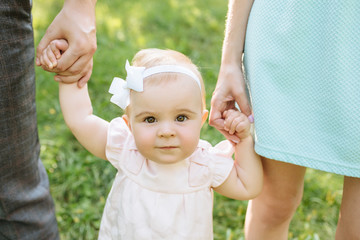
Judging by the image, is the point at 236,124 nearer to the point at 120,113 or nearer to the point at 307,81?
the point at 307,81

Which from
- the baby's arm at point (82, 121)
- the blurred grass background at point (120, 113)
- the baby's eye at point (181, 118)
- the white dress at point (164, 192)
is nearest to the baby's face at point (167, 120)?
the baby's eye at point (181, 118)

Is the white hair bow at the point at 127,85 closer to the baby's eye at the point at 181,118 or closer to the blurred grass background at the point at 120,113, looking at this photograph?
the baby's eye at the point at 181,118

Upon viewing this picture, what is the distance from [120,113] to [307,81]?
2.26 m

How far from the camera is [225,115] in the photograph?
1799 mm

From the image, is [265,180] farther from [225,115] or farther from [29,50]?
[29,50]

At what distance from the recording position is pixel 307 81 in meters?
1.62

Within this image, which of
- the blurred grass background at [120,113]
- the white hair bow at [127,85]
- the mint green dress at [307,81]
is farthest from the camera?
the blurred grass background at [120,113]

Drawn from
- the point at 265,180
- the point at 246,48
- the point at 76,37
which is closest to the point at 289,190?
the point at 265,180

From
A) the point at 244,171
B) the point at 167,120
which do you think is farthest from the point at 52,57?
the point at 244,171

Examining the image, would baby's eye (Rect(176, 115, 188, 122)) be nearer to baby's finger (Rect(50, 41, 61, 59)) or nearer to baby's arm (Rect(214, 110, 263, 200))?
baby's arm (Rect(214, 110, 263, 200))

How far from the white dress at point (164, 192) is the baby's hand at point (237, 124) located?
111mm

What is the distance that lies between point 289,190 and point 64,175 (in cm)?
166

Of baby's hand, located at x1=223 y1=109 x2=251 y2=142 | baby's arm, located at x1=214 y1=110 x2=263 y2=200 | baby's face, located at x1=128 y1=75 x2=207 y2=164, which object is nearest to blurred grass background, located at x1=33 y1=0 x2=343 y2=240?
baby's arm, located at x1=214 y1=110 x2=263 y2=200

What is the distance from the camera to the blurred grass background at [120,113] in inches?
113
